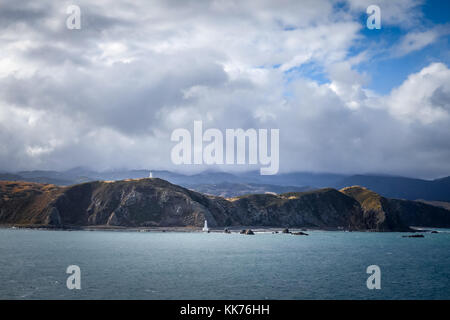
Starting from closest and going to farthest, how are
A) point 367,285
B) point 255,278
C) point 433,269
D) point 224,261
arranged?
point 367,285 → point 255,278 → point 433,269 → point 224,261

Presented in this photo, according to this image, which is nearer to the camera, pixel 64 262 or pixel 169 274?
pixel 169 274

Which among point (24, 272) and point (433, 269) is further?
point (433, 269)
